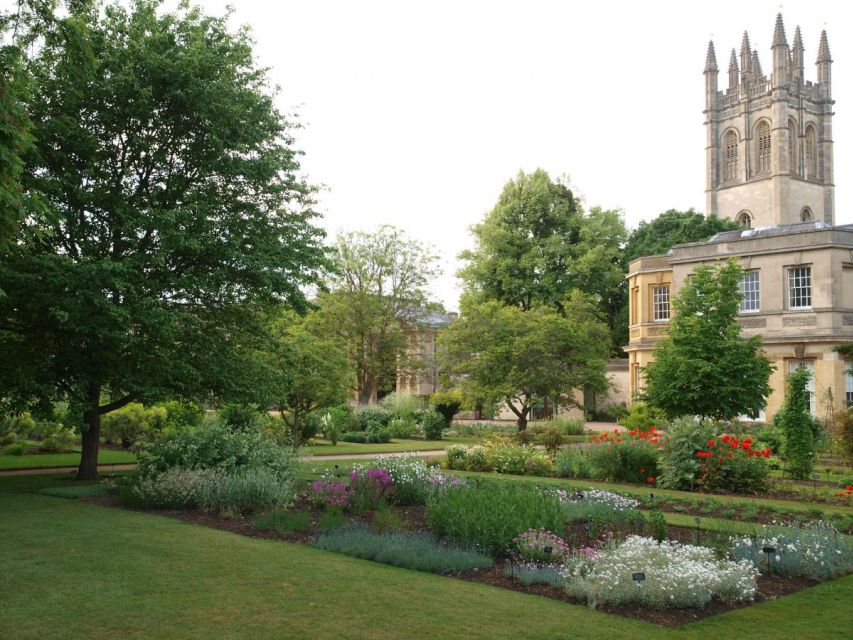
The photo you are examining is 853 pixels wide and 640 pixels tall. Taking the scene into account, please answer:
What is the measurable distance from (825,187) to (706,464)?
76616 millimetres

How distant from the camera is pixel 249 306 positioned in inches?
693

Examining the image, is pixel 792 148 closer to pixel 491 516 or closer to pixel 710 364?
pixel 710 364

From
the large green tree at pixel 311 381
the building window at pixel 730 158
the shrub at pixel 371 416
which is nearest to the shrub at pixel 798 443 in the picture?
the large green tree at pixel 311 381

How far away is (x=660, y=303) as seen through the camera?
123 ft

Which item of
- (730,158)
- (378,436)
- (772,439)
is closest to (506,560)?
(772,439)

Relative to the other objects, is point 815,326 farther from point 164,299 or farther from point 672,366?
point 164,299

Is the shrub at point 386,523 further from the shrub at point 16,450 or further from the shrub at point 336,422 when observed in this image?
the shrub at point 336,422

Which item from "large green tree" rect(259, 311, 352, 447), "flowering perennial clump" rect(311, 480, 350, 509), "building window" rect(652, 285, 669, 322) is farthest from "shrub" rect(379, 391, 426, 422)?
"flowering perennial clump" rect(311, 480, 350, 509)

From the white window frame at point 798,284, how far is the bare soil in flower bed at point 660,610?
2680 centimetres

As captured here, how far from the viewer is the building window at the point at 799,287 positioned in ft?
105

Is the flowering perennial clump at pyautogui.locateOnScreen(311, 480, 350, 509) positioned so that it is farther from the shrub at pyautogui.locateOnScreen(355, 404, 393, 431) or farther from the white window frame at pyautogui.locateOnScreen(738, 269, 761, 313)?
the white window frame at pyautogui.locateOnScreen(738, 269, 761, 313)

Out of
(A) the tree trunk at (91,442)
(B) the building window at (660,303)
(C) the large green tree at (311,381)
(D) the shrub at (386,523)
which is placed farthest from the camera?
(B) the building window at (660,303)

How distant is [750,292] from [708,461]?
20272 millimetres

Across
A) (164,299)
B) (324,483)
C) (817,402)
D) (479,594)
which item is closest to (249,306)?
(164,299)
